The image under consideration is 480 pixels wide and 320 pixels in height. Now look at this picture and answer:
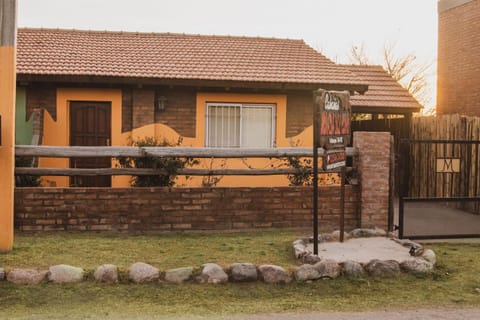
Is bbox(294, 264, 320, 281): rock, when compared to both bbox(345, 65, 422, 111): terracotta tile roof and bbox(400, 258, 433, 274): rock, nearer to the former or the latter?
bbox(400, 258, 433, 274): rock

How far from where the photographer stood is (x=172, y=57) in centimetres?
1453

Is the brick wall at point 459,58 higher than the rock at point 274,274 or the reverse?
higher

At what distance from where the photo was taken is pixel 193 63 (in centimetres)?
1421

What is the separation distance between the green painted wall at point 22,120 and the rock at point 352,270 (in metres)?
8.77

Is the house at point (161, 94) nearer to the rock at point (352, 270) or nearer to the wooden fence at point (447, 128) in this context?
the wooden fence at point (447, 128)

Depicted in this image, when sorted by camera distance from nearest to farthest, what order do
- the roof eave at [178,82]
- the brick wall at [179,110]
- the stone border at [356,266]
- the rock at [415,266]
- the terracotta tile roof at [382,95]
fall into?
the stone border at [356,266] → the rock at [415,266] → the roof eave at [178,82] → the brick wall at [179,110] → the terracotta tile roof at [382,95]

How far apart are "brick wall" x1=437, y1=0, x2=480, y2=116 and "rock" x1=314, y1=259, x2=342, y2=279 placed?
435 inches

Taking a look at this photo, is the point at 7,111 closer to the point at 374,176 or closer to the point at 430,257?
the point at 374,176

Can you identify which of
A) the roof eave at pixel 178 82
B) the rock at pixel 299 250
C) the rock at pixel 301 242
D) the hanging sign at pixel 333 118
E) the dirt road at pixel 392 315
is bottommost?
the dirt road at pixel 392 315

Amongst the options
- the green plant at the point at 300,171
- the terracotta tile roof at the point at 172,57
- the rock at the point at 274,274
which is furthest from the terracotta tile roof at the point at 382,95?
the rock at the point at 274,274

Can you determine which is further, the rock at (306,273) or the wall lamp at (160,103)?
the wall lamp at (160,103)

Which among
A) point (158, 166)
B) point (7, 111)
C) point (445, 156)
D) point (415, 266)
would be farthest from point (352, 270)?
point (445, 156)

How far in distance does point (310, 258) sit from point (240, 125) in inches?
279

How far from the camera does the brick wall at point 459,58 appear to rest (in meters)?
16.3
